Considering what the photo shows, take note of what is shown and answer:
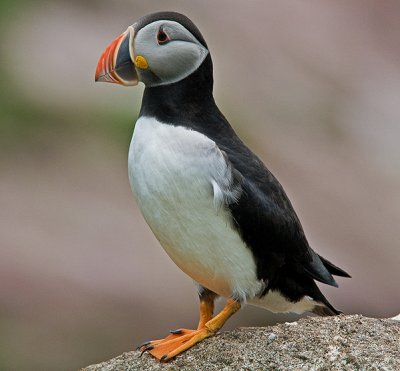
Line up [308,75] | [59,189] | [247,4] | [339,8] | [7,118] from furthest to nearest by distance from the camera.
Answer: [339,8], [247,4], [308,75], [7,118], [59,189]

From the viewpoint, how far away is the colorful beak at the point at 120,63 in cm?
421

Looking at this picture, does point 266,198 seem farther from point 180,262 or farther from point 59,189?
point 59,189

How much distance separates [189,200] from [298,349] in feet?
2.30

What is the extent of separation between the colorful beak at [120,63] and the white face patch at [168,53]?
3cm

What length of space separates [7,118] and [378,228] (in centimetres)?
380

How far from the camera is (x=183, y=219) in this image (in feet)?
13.6

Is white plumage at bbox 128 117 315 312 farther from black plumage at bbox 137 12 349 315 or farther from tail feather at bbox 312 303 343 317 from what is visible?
tail feather at bbox 312 303 343 317

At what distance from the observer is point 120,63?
13.8 ft

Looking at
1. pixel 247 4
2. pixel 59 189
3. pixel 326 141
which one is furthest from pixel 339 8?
pixel 59 189

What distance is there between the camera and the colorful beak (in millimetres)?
4211

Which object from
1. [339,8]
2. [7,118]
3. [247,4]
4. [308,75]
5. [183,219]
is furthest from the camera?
[339,8]

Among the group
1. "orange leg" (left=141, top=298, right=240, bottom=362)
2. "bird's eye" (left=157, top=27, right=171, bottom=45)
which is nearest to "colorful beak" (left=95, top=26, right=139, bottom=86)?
"bird's eye" (left=157, top=27, right=171, bottom=45)

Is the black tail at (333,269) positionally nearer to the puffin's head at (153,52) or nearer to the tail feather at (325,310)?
the tail feather at (325,310)

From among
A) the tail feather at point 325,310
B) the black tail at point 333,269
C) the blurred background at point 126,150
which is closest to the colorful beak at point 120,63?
the black tail at point 333,269
